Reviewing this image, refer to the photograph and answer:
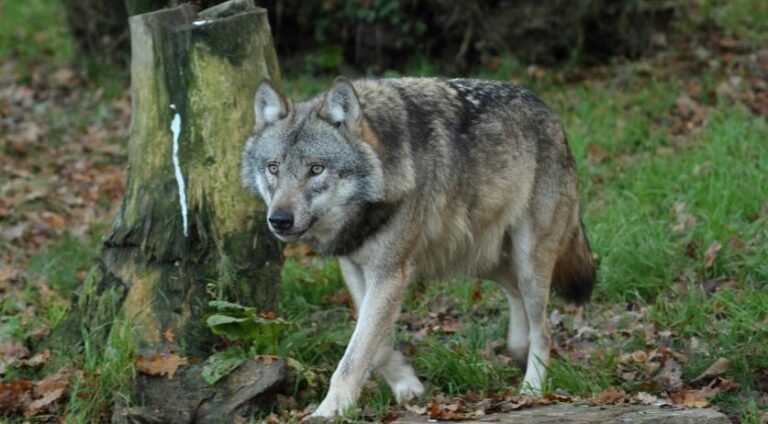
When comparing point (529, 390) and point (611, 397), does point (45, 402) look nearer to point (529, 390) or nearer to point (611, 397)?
point (529, 390)

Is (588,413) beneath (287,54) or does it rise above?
beneath

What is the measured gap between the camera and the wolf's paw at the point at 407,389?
5.73 meters

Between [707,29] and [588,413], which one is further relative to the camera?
[707,29]

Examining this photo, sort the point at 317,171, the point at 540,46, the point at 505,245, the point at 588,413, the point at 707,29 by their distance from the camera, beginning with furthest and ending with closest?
the point at 707,29 < the point at 540,46 < the point at 505,245 < the point at 317,171 < the point at 588,413

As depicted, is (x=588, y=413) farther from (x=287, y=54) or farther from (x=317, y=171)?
(x=287, y=54)

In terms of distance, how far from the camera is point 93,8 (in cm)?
1202

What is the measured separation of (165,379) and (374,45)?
6.25 m

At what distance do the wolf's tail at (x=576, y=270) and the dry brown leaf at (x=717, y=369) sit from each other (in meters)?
0.92

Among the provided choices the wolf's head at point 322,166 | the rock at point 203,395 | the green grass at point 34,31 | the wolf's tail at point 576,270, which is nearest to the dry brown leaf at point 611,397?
the wolf's tail at point 576,270

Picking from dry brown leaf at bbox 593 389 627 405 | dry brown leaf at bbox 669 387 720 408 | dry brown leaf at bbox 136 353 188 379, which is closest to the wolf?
dry brown leaf at bbox 593 389 627 405

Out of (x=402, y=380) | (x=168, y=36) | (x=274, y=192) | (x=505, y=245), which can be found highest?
(x=168, y=36)

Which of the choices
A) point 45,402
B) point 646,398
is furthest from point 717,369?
point 45,402

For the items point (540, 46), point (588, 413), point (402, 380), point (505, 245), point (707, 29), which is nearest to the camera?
point (588, 413)

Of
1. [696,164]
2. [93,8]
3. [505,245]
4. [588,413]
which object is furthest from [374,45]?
[588,413]
